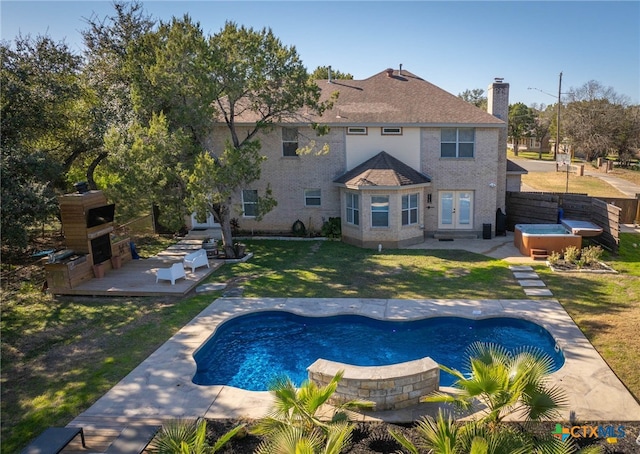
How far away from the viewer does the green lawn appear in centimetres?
939

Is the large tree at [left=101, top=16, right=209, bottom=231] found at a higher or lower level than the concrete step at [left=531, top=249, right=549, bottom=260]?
higher

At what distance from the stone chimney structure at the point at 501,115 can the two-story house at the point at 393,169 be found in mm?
50

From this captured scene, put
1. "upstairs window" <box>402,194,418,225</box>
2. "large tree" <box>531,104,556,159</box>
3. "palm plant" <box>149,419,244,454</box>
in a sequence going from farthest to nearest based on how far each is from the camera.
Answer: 1. "large tree" <box>531,104,556,159</box>
2. "upstairs window" <box>402,194,418,225</box>
3. "palm plant" <box>149,419,244,454</box>

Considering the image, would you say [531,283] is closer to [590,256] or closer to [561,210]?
[590,256]

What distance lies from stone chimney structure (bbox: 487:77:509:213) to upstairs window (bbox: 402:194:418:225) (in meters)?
4.36

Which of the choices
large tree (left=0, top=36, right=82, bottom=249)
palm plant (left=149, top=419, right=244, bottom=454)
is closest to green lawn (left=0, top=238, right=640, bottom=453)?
large tree (left=0, top=36, right=82, bottom=249)

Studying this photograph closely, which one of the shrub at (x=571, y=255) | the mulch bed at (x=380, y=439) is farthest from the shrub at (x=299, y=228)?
the mulch bed at (x=380, y=439)

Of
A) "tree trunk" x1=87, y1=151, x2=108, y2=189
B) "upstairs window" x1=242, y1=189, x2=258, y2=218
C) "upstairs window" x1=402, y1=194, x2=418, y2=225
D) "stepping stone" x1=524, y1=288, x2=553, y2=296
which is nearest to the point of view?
"stepping stone" x1=524, y1=288, x2=553, y2=296

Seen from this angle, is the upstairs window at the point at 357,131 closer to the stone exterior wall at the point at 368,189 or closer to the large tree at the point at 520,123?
the stone exterior wall at the point at 368,189

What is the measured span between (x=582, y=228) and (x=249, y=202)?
50.8ft

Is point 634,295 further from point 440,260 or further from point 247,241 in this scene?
point 247,241

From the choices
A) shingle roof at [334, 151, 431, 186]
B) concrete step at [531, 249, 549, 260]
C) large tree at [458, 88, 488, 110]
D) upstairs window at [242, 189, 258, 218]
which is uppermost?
large tree at [458, 88, 488, 110]

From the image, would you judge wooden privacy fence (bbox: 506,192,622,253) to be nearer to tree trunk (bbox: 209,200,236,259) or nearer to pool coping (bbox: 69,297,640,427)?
pool coping (bbox: 69,297,640,427)

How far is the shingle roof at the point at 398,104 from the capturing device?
2122 cm
